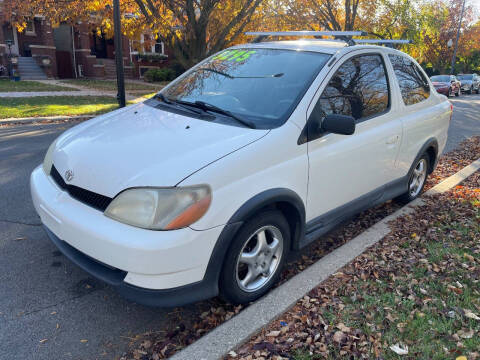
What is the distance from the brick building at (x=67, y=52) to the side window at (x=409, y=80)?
65.7ft

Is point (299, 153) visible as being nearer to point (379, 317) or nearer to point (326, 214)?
point (326, 214)

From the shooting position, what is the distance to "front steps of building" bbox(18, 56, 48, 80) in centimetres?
2470

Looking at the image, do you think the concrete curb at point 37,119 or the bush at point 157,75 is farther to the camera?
the bush at point 157,75

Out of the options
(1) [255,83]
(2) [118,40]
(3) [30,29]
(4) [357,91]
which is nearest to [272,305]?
(1) [255,83]

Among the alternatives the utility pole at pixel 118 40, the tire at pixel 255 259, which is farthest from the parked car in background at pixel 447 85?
the tire at pixel 255 259

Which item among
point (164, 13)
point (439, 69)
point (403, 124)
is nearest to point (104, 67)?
point (164, 13)

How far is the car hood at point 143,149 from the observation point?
2.51 meters

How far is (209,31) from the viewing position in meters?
16.6

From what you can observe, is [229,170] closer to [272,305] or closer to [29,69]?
[272,305]

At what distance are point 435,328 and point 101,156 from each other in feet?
8.22

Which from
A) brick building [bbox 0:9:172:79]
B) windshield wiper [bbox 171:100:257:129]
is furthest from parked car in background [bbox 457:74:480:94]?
windshield wiper [bbox 171:100:257:129]

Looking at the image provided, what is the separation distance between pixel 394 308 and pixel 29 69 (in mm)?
27362

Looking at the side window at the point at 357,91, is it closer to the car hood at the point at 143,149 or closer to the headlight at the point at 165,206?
the car hood at the point at 143,149

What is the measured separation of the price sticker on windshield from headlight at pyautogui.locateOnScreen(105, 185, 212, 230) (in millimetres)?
1944
